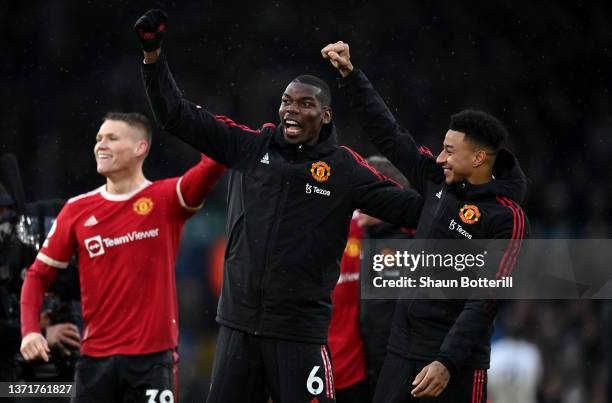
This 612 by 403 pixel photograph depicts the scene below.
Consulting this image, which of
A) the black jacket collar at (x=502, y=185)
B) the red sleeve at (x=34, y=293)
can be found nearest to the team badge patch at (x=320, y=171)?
the black jacket collar at (x=502, y=185)

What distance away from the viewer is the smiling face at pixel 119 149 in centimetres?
539

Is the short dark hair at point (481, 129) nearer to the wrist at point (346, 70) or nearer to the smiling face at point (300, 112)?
the wrist at point (346, 70)

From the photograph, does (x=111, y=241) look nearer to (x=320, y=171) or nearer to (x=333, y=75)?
(x=320, y=171)

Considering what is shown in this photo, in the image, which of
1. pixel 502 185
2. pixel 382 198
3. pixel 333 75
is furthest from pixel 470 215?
pixel 333 75

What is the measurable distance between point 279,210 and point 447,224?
732 millimetres

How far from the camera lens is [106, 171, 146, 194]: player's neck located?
542 cm

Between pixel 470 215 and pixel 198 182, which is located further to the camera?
pixel 198 182

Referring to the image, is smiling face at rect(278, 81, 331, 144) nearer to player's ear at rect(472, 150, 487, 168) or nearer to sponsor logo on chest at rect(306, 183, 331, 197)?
sponsor logo on chest at rect(306, 183, 331, 197)

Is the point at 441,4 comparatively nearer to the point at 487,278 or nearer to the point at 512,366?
the point at 512,366

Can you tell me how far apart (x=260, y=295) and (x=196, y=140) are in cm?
73

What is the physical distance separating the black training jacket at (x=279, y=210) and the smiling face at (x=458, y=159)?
230 mm

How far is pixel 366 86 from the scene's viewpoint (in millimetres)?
4723

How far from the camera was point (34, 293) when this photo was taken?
5188 mm

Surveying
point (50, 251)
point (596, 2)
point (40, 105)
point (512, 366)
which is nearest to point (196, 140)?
point (50, 251)
